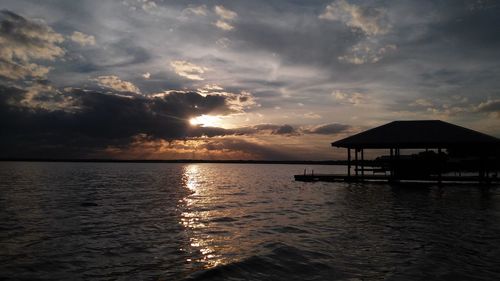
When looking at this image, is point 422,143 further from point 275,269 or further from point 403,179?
point 275,269

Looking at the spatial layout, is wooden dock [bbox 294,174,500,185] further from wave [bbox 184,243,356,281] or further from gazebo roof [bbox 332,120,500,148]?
wave [bbox 184,243,356,281]

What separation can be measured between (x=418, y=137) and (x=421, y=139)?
0.65m

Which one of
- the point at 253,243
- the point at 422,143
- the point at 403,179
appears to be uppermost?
the point at 422,143

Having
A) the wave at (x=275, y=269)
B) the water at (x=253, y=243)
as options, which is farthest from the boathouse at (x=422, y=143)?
the wave at (x=275, y=269)

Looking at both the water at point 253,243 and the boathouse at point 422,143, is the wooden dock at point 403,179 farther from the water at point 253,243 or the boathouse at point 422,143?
the water at point 253,243

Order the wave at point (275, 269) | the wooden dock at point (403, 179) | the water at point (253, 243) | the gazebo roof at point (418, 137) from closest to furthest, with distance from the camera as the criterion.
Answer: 1. the wave at point (275, 269)
2. the water at point (253, 243)
3. the gazebo roof at point (418, 137)
4. the wooden dock at point (403, 179)

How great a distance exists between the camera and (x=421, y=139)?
31.5 m

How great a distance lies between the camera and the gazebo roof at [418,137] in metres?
30.4

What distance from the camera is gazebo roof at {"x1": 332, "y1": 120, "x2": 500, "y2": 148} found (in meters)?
30.4

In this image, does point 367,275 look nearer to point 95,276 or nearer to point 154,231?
point 95,276

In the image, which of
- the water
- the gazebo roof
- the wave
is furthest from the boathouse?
the wave

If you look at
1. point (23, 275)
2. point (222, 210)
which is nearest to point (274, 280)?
point (23, 275)

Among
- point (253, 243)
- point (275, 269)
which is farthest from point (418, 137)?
point (275, 269)

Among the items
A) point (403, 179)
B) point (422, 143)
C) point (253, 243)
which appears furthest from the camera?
point (403, 179)
